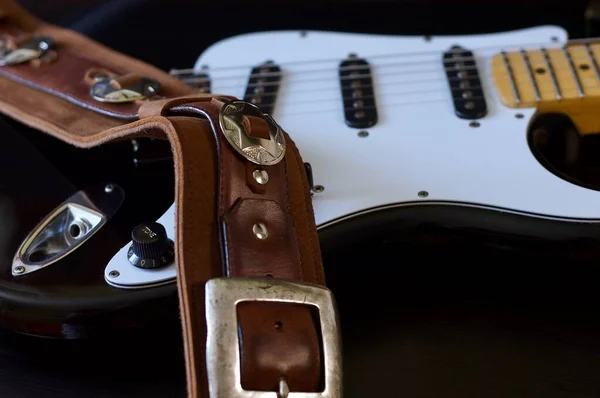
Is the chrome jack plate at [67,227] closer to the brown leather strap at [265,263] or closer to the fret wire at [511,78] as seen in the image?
the brown leather strap at [265,263]

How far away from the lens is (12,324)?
19.6 inches

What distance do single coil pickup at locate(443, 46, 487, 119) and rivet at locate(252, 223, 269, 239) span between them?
9.4 inches

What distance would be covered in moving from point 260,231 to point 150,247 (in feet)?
0.27

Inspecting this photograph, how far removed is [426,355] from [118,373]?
195 mm

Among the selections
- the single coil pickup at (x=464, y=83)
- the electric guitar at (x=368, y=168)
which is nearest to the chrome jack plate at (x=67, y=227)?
the electric guitar at (x=368, y=168)

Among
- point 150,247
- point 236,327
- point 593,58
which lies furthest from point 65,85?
point 593,58

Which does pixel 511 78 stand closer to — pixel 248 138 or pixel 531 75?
pixel 531 75

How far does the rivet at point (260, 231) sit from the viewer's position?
17.6 inches

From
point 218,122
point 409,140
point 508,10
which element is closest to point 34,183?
point 218,122

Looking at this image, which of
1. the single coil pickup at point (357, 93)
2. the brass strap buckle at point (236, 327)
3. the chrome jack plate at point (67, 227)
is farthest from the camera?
the single coil pickup at point (357, 93)

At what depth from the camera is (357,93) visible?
65cm

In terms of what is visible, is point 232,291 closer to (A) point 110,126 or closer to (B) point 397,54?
(A) point 110,126

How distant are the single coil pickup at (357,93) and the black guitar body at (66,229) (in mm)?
148

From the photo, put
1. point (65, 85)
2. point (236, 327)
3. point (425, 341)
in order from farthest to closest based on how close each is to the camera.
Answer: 1. point (65, 85)
2. point (425, 341)
3. point (236, 327)
